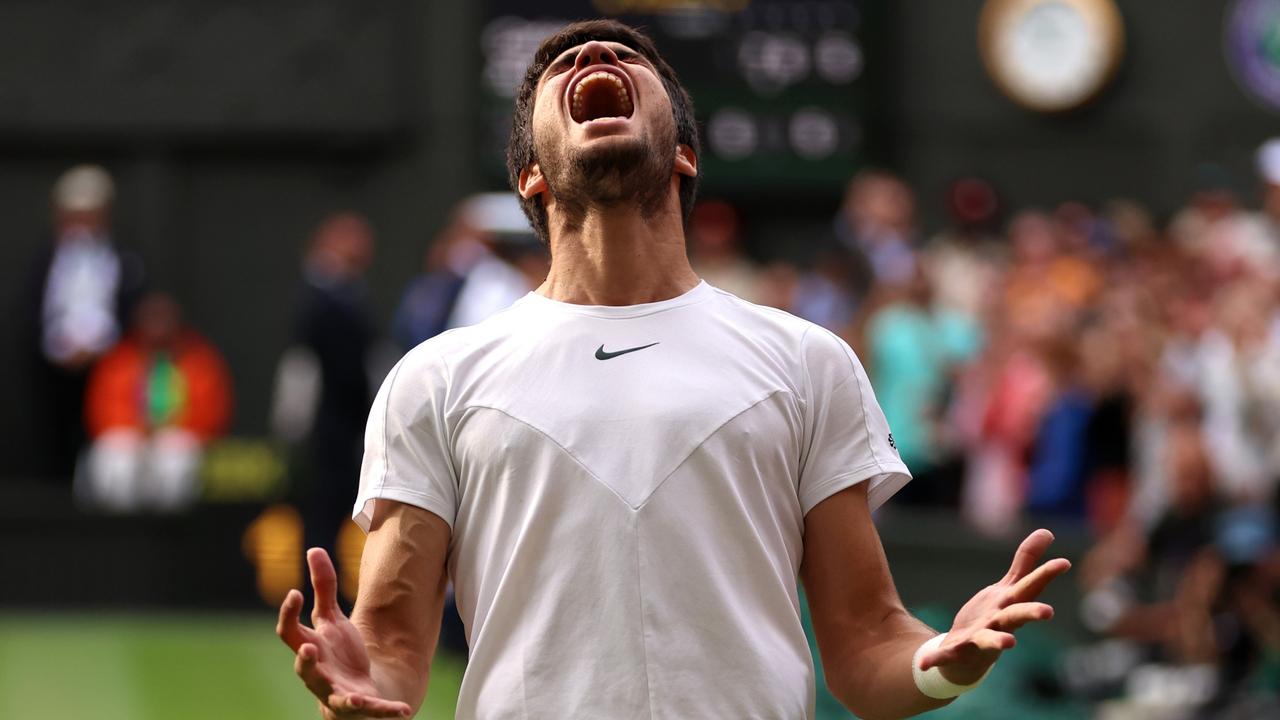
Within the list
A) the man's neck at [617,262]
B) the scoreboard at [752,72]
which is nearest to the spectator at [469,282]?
the scoreboard at [752,72]

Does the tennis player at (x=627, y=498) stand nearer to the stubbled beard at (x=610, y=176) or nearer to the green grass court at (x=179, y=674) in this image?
the stubbled beard at (x=610, y=176)

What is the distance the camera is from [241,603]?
12.9 m

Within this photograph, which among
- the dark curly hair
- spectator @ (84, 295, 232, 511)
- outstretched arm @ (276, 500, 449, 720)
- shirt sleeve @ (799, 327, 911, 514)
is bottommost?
spectator @ (84, 295, 232, 511)

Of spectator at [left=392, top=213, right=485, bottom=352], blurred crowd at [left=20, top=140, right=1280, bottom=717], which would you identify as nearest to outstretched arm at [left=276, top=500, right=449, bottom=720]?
blurred crowd at [left=20, top=140, right=1280, bottom=717]

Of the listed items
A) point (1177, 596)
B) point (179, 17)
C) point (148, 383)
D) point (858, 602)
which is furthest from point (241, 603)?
point (858, 602)

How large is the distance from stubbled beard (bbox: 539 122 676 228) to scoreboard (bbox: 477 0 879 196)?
1002cm

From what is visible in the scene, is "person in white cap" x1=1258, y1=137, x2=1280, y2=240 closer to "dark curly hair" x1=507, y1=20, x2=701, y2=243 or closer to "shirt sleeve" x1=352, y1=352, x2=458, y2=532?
"dark curly hair" x1=507, y1=20, x2=701, y2=243

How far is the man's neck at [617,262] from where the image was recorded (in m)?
3.27

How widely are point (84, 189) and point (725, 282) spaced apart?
493 centimetres

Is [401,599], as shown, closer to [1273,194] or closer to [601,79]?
[601,79]

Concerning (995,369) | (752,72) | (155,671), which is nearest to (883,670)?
(995,369)

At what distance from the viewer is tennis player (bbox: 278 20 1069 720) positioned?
3029 mm

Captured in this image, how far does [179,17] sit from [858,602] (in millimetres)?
12497

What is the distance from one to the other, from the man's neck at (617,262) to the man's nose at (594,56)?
23cm
